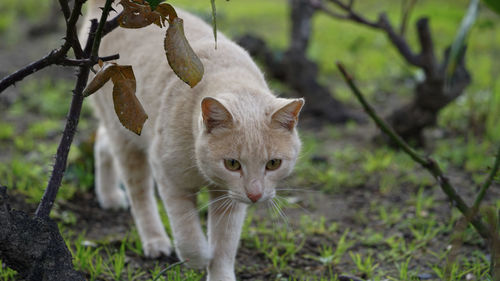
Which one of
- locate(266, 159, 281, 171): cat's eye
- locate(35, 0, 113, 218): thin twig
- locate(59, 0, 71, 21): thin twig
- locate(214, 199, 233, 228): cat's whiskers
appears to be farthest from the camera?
locate(214, 199, 233, 228): cat's whiskers

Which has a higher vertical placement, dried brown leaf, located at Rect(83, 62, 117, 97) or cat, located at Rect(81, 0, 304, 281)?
dried brown leaf, located at Rect(83, 62, 117, 97)

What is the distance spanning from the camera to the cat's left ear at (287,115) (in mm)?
2549

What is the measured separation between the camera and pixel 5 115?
594 centimetres

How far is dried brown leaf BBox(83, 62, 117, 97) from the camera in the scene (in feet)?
6.38

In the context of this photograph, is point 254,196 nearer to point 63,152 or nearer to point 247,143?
point 247,143

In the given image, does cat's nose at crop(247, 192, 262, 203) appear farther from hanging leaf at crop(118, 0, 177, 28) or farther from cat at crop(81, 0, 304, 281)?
hanging leaf at crop(118, 0, 177, 28)

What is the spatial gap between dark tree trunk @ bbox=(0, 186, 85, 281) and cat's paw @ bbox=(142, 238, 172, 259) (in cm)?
111

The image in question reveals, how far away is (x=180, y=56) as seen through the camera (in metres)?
1.92

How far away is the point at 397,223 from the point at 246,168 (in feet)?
5.46

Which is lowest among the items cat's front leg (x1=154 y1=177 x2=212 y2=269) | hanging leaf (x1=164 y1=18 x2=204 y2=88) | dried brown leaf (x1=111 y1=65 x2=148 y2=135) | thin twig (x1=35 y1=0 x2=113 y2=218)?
cat's front leg (x1=154 y1=177 x2=212 y2=269)

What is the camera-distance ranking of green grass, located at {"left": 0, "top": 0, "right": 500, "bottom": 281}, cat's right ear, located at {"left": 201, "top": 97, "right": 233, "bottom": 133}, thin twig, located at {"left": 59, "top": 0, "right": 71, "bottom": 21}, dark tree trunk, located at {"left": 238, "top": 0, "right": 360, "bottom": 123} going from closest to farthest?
thin twig, located at {"left": 59, "top": 0, "right": 71, "bottom": 21} < cat's right ear, located at {"left": 201, "top": 97, "right": 233, "bottom": 133} < green grass, located at {"left": 0, "top": 0, "right": 500, "bottom": 281} < dark tree trunk, located at {"left": 238, "top": 0, "right": 360, "bottom": 123}

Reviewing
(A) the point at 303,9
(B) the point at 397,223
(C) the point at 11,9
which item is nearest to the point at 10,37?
(C) the point at 11,9

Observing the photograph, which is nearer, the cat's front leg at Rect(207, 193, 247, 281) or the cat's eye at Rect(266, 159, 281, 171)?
the cat's eye at Rect(266, 159, 281, 171)

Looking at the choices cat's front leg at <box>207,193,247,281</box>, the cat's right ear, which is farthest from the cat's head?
cat's front leg at <box>207,193,247,281</box>
